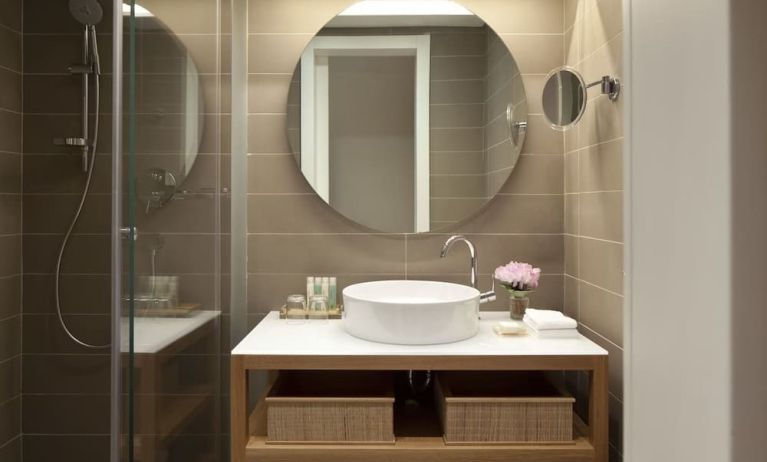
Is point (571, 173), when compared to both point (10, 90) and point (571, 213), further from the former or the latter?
point (10, 90)

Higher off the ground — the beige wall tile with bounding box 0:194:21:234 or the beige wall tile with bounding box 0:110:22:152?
the beige wall tile with bounding box 0:110:22:152

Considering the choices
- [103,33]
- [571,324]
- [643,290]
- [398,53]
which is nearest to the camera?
[643,290]

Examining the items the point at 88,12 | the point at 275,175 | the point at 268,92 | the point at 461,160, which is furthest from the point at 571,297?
the point at 88,12

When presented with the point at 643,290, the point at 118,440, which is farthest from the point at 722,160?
the point at 118,440

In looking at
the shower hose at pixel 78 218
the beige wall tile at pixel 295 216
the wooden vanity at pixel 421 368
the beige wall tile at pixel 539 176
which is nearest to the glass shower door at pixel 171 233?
the wooden vanity at pixel 421 368

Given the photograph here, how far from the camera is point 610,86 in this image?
1624 millimetres

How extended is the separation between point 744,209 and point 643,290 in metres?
0.12

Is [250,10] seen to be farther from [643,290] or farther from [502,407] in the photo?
[643,290]

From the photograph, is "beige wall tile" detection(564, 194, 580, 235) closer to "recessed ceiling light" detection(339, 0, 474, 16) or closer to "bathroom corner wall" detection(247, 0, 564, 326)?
"bathroom corner wall" detection(247, 0, 564, 326)

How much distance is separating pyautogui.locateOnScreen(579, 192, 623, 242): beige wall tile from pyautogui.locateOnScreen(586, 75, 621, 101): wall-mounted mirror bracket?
29 centimetres

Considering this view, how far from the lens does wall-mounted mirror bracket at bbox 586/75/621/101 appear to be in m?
1.60

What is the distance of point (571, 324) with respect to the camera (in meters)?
1.70

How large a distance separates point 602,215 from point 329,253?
0.99m

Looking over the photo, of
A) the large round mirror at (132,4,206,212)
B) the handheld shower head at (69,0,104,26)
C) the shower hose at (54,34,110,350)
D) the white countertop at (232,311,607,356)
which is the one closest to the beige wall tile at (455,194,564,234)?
the white countertop at (232,311,607,356)
